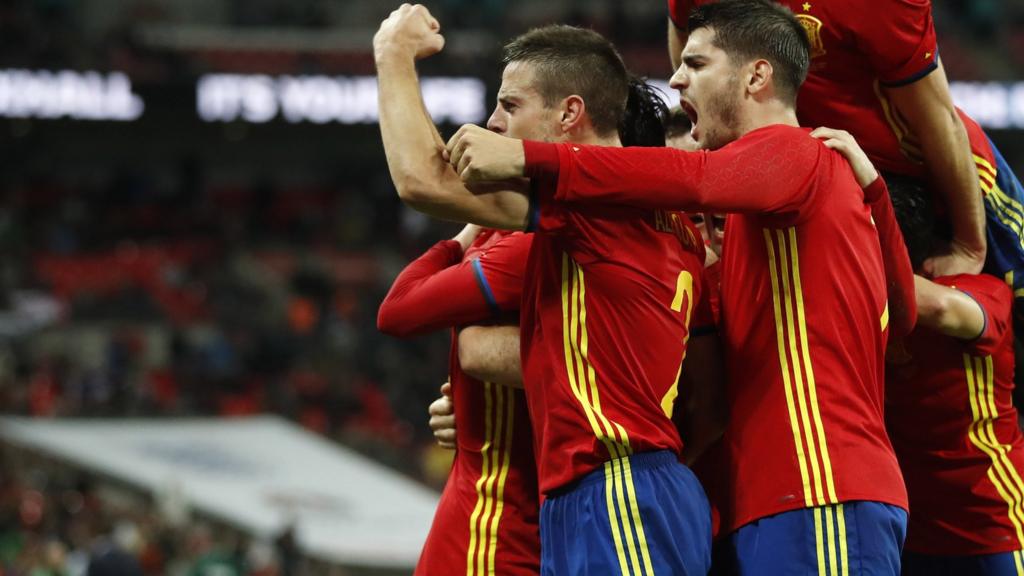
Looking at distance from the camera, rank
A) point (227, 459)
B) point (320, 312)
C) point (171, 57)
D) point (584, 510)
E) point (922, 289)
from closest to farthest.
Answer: point (584, 510) < point (922, 289) < point (227, 459) < point (320, 312) < point (171, 57)

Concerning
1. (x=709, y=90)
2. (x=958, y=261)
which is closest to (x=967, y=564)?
(x=958, y=261)

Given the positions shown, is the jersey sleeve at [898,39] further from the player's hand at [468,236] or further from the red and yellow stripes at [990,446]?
the player's hand at [468,236]

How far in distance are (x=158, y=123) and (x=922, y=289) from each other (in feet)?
75.8

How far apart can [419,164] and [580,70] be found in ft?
1.63

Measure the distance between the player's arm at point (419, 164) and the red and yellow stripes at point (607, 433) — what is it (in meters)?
0.21

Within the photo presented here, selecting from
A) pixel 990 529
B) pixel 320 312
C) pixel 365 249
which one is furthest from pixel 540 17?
pixel 990 529

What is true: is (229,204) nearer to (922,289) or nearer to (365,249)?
(365,249)

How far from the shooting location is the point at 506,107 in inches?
138

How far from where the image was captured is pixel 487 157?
3143 millimetres

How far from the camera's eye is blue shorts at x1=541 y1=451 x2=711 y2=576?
3170 millimetres

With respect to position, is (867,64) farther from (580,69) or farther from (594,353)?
(594,353)

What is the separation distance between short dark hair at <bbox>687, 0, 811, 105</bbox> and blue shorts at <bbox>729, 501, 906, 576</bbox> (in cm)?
98

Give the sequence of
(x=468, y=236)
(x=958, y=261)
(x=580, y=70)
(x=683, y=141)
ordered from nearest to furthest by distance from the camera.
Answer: (x=580, y=70)
(x=958, y=261)
(x=468, y=236)
(x=683, y=141)

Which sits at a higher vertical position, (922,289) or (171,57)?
(171,57)
